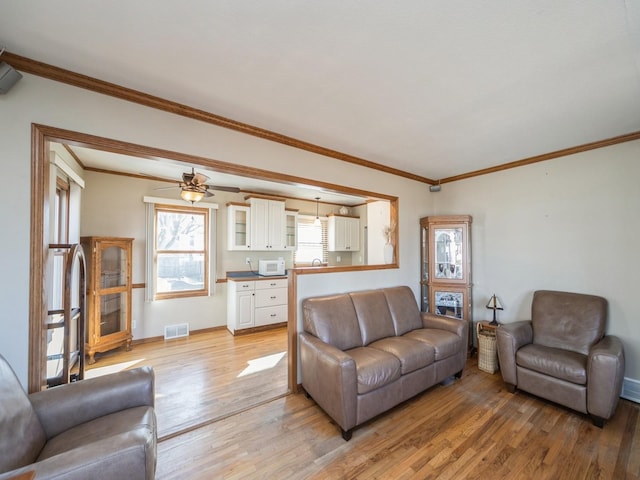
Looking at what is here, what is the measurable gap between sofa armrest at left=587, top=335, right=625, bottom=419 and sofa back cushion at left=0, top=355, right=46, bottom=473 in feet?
11.9

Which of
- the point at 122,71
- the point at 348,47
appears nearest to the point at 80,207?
the point at 122,71

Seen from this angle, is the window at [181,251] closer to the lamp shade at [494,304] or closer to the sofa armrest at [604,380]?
the lamp shade at [494,304]

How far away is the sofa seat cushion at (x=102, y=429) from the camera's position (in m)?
1.21

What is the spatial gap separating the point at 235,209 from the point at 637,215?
16.6ft

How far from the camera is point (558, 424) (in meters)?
2.09

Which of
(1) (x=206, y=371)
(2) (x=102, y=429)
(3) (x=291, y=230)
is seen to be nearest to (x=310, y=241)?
(3) (x=291, y=230)

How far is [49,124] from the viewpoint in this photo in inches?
62.0

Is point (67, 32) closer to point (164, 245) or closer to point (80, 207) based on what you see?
point (80, 207)

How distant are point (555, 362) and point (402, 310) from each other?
137 cm

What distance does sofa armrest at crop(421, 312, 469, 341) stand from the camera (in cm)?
272

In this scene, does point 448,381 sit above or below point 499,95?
below

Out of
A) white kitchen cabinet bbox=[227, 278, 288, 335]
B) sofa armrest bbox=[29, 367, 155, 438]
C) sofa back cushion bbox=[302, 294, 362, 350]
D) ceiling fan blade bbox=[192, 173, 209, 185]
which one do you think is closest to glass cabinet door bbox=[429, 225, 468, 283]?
sofa back cushion bbox=[302, 294, 362, 350]

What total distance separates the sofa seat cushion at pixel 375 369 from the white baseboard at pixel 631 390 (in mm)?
2309

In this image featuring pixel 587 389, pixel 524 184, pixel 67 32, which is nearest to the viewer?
pixel 67 32
